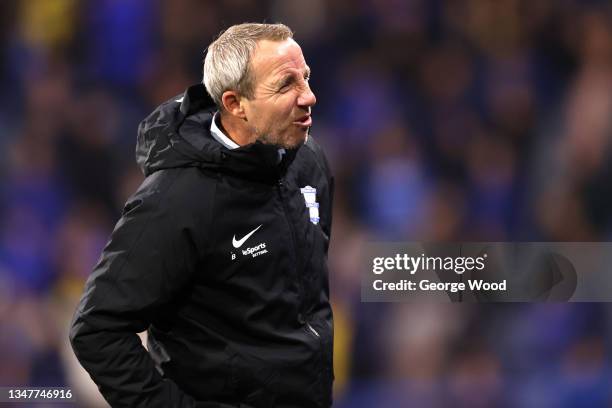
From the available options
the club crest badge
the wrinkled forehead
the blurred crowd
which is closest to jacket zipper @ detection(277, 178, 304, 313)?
the club crest badge

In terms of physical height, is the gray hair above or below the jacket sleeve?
above

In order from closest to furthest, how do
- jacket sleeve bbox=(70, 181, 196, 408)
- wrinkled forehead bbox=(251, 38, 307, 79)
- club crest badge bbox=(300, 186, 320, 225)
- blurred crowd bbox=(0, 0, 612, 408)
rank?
jacket sleeve bbox=(70, 181, 196, 408) < wrinkled forehead bbox=(251, 38, 307, 79) < club crest badge bbox=(300, 186, 320, 225) < blurred crowd bbox=(0, 0, 612, 408)

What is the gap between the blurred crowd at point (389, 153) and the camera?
3252mm

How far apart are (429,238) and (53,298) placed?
4.23ft

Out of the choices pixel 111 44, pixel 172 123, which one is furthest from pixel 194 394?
pixel 111 44

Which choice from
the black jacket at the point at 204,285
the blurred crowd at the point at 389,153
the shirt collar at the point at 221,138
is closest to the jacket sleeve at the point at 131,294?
the black jacket at the point at 204,285

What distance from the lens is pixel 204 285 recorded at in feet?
6.22

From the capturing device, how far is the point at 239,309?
74.6 inches

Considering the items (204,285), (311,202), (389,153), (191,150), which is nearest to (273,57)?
(191,150)

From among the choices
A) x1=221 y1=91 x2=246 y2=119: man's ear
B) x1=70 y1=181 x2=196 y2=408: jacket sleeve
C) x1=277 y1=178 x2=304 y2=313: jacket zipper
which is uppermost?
x1=221 y1=91 x2=246 y2=119: man's ear

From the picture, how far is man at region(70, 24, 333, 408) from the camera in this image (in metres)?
1.80

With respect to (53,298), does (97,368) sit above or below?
below

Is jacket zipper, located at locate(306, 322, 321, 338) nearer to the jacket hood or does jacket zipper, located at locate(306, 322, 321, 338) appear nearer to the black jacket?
the black jacket

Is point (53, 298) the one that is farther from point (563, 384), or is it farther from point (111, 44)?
point (563, 384)
